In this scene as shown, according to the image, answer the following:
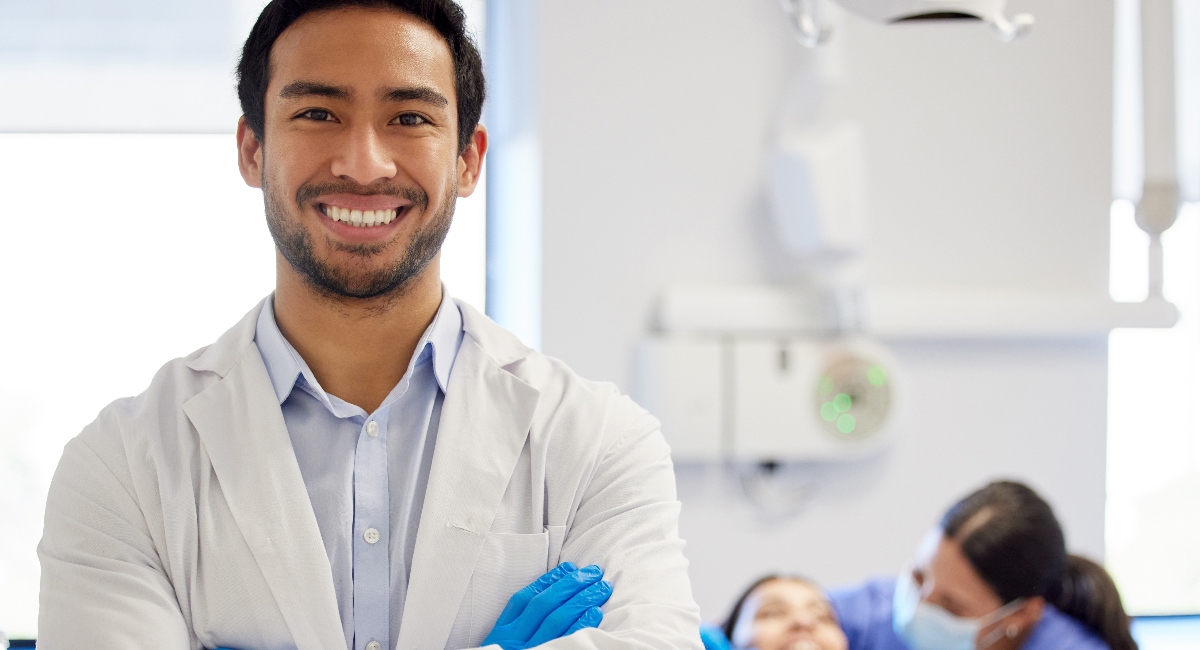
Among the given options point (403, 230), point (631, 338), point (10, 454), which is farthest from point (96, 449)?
point (10, 454)

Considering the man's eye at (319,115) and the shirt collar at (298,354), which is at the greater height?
the man's eye at (319,115)

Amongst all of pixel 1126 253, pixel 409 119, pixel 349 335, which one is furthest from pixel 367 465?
pixel 1126 253

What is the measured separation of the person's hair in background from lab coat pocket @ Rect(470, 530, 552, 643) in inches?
39.3

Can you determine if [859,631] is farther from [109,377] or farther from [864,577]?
[109,377]

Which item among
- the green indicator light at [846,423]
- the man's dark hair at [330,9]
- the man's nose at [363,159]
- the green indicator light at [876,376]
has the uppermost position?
the man's dark hair at [330,9]

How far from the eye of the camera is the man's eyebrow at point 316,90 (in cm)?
117

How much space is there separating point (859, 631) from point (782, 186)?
0.95 metres

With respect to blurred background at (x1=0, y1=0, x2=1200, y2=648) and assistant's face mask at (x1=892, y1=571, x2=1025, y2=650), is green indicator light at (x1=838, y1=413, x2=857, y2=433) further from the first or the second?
assistant's face mask at (x1=892, y1=571, x2=1025, y2=650)

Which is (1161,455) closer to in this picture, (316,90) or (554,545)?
(554,545)

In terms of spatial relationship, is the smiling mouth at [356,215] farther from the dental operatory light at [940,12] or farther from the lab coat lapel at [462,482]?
the dental operatory light at [940,12]

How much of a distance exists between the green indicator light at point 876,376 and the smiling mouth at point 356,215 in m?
1.23

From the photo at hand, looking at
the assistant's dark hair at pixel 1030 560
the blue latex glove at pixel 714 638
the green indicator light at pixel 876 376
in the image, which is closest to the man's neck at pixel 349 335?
the blue latex glove at pixel 714 638

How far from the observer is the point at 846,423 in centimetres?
208

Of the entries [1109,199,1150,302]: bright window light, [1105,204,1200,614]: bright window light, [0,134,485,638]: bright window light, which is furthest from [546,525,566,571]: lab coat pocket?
[1105,204,1200,614]: bright window light
